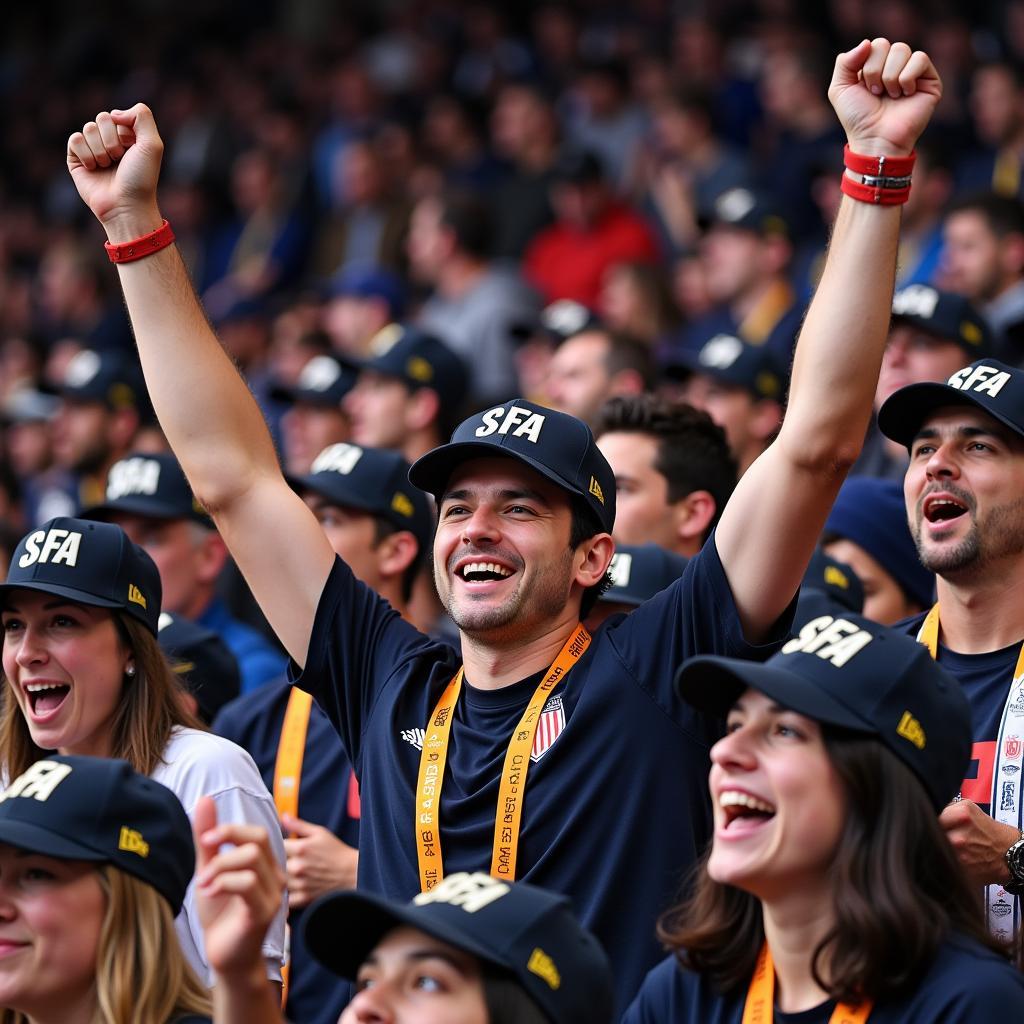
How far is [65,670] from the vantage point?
14.8 feet

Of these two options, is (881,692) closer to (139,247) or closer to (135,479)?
(139,247)

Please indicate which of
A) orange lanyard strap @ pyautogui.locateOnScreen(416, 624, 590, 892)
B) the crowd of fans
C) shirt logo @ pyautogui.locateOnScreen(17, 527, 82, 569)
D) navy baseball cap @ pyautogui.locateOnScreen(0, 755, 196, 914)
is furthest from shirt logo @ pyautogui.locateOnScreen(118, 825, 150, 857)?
shirt logo @ pyautogui.locateOnScreen(17, 527, 82, 569)

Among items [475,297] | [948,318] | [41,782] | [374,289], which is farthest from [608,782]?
[374,289]

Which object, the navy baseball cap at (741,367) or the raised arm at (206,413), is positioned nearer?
the raised arm at (206,413)

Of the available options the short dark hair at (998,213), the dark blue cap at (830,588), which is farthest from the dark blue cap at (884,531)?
the short dark hair at (998,213)

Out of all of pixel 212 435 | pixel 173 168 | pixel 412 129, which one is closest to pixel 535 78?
pixel 412 129

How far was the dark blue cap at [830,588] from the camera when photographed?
5180mm

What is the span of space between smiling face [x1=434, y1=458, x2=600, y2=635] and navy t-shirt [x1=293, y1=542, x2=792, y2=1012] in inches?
6.1

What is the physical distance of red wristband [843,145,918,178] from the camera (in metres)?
3.84

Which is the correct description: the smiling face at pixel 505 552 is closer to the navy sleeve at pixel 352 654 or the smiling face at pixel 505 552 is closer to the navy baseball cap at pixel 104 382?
the navy sleeve at pixel 352 654

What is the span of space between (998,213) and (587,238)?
3.75 meters

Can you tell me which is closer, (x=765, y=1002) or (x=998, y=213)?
(x=765, y=1002)

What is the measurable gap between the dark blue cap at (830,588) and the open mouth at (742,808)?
186 cm

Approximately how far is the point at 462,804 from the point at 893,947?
1.16 m
